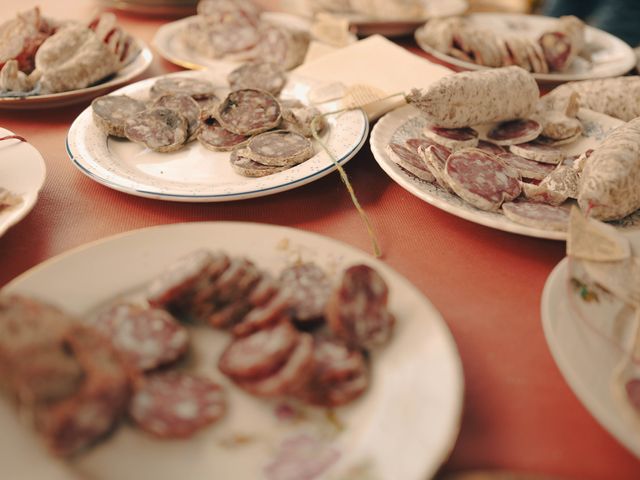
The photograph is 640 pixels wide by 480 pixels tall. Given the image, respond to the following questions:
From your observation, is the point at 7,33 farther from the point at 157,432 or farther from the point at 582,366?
the point at 582,366

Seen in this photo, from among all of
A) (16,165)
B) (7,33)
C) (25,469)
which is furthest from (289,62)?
(25,469)

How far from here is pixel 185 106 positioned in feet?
5.84

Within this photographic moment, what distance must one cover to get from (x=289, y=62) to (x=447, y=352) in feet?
5.77

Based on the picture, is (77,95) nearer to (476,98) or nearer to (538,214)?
(476,98)

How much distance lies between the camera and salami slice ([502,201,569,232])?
1275mm

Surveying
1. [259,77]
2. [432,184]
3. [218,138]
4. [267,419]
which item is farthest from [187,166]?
[267,419]

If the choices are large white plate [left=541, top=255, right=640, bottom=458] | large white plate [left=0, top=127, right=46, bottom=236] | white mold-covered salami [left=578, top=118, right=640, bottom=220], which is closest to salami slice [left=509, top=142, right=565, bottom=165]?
white mold-covered salami [left=578, top=118, right=640, bottom=220]

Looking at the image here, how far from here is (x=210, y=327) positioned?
3.39 ft

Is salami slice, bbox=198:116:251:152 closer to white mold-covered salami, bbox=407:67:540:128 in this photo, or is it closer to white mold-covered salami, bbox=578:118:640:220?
white mold-covered salami, bbox=407:67:540:128

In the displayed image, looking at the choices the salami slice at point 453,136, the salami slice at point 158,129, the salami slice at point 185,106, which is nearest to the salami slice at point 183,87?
the salami slice at point 185,106

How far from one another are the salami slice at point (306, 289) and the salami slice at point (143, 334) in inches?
8.1

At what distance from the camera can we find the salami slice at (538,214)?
4.18 ft

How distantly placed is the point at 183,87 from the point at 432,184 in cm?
100

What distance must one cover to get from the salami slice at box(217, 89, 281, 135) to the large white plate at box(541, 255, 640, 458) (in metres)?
0.98
